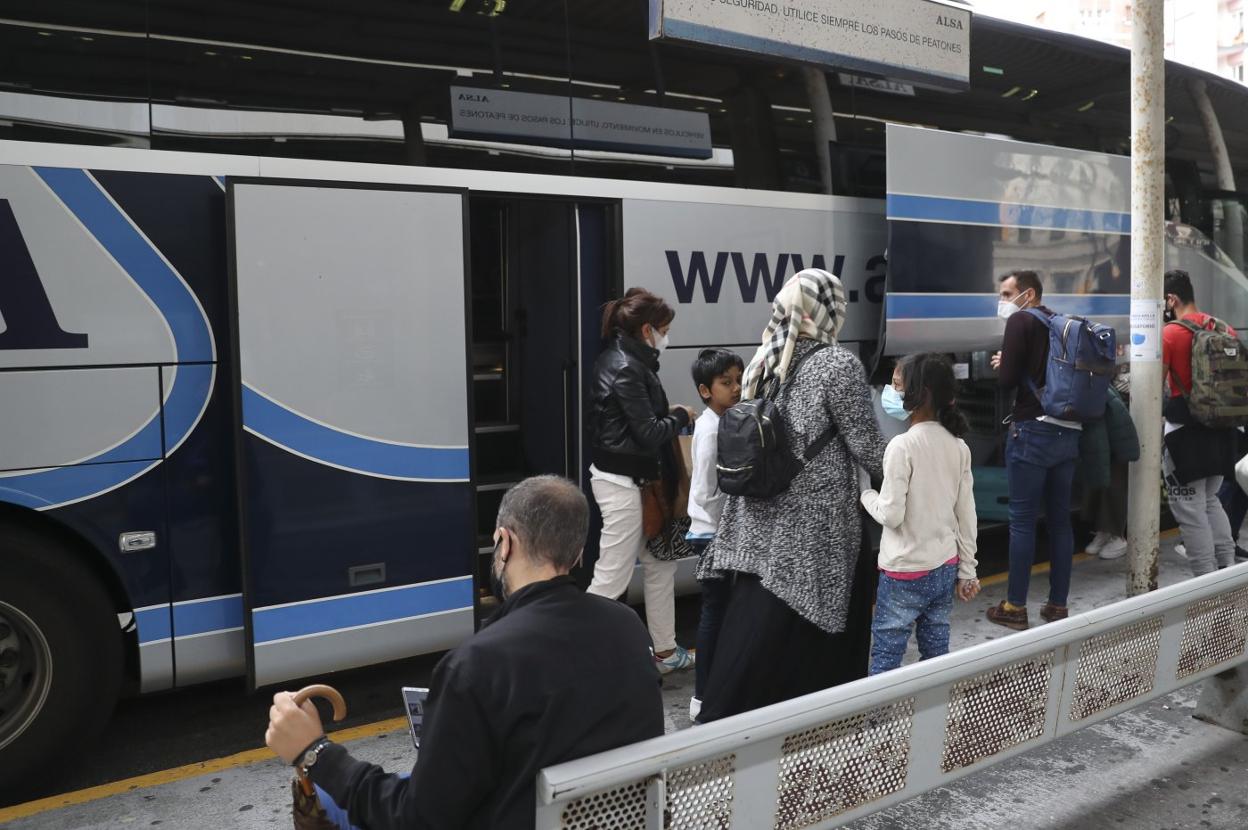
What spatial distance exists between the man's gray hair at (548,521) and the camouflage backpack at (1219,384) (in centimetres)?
505

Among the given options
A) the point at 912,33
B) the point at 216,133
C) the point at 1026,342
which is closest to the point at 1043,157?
the point at 912,33

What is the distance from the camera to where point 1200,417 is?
620 centimetres

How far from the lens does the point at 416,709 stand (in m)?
2.37

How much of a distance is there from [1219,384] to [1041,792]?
321 centimetres

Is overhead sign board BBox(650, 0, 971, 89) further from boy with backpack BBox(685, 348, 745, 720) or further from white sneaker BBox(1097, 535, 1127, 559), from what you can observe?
white sneaker BBox(1097, 535, 1127, 559)

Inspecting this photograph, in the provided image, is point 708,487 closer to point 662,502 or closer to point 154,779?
point 662,502

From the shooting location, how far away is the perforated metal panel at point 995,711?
3270 millimetres

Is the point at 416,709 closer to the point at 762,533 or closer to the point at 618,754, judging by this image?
the point at 618,754

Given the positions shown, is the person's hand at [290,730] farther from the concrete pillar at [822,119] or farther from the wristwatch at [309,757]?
the concrete pillar at [822,119]

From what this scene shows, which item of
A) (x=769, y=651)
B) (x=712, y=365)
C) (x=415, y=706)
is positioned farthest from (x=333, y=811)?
(x=712, y=365)

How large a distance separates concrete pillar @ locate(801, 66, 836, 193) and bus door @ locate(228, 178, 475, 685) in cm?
230

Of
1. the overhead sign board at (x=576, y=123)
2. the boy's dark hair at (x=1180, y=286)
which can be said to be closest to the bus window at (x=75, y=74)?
the overhead sign board at (x=576, y=123)

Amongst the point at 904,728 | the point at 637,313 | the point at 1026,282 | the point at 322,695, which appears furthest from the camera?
the point at 1026,282

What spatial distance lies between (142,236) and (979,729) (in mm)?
3335
